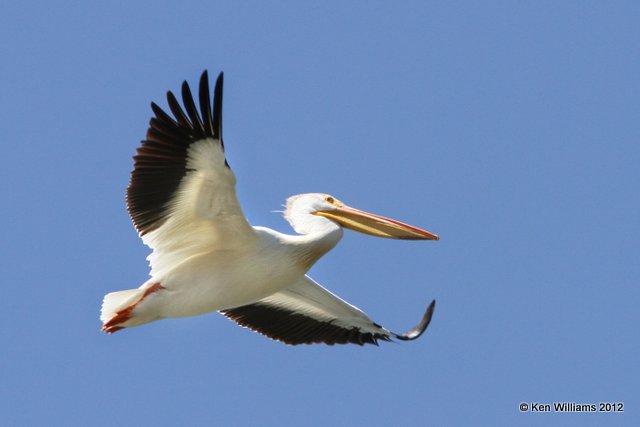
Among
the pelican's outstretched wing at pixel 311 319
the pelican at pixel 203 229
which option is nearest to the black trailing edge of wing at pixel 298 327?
the pelican's outstretched wing at pixel 311 319

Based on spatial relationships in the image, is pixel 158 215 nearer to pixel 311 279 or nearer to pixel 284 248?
pixel 284 248

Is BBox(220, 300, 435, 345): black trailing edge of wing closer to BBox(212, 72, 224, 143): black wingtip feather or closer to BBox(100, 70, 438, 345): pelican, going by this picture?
BBox(100, 70, 438, 345): pelican

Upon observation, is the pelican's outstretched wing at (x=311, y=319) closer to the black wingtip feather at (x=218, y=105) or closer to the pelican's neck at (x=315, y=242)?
the pelican's neck at (x=315, y=242)

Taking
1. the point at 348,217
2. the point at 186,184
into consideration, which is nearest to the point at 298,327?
the point at 348,217

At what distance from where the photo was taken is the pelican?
35.0 feet

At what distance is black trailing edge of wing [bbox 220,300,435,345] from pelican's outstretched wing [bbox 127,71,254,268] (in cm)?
181

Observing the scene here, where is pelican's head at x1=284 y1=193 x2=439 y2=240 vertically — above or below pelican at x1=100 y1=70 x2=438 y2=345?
above

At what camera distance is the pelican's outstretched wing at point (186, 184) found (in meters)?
10.6

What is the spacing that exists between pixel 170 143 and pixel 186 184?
487mm

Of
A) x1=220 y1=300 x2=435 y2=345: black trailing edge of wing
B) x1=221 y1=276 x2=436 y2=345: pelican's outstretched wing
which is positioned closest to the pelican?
x1=221 y1=276 x2=436 y2=345: pelican's outstretched wing

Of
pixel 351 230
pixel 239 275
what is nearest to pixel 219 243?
pixel 239 275

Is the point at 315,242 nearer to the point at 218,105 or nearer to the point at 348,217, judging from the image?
the point at 348,217

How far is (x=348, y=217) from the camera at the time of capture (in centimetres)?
1289

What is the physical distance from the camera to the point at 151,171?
1080 cm
